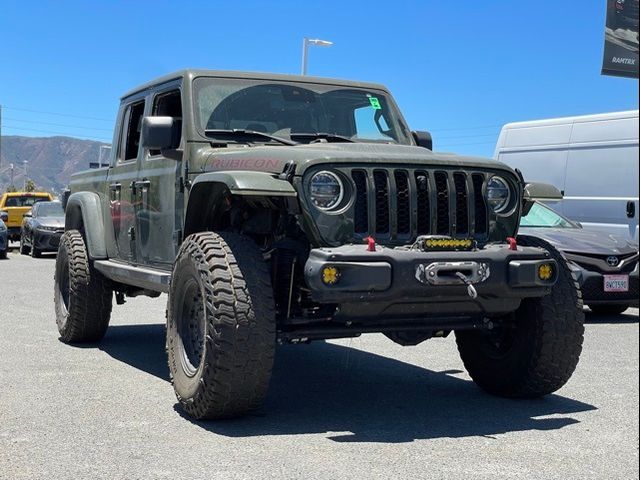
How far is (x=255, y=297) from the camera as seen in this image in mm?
4570

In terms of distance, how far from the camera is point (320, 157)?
464 cm

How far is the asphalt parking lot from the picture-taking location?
404cm

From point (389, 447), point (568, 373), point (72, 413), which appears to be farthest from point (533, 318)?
point (72, 413)

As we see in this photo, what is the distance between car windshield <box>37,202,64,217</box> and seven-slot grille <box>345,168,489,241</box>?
18.1m

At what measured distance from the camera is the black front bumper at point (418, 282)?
14.4 ft

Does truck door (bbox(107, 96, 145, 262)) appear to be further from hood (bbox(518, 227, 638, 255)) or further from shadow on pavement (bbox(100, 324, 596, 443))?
hood (bbox(518, 227, 638, 255))

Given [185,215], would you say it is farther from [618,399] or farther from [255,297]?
[618,399]

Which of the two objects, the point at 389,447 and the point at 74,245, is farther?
the point at 74,245

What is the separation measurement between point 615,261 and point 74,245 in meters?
5.84

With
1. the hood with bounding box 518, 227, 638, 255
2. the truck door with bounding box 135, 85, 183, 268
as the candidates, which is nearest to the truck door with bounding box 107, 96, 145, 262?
the truck door with bounding box 135, 85, 183, 268

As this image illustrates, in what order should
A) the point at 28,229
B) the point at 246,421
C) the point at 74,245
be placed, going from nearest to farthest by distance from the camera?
the point at 246,421, the point at 74,245, the point at 28,229

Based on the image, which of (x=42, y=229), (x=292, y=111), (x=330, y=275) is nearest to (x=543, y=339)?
(x=330, y=275)

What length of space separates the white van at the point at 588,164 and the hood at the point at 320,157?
635 cm

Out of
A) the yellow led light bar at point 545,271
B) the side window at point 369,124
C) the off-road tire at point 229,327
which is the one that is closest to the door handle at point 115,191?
the side window at point 369,124
